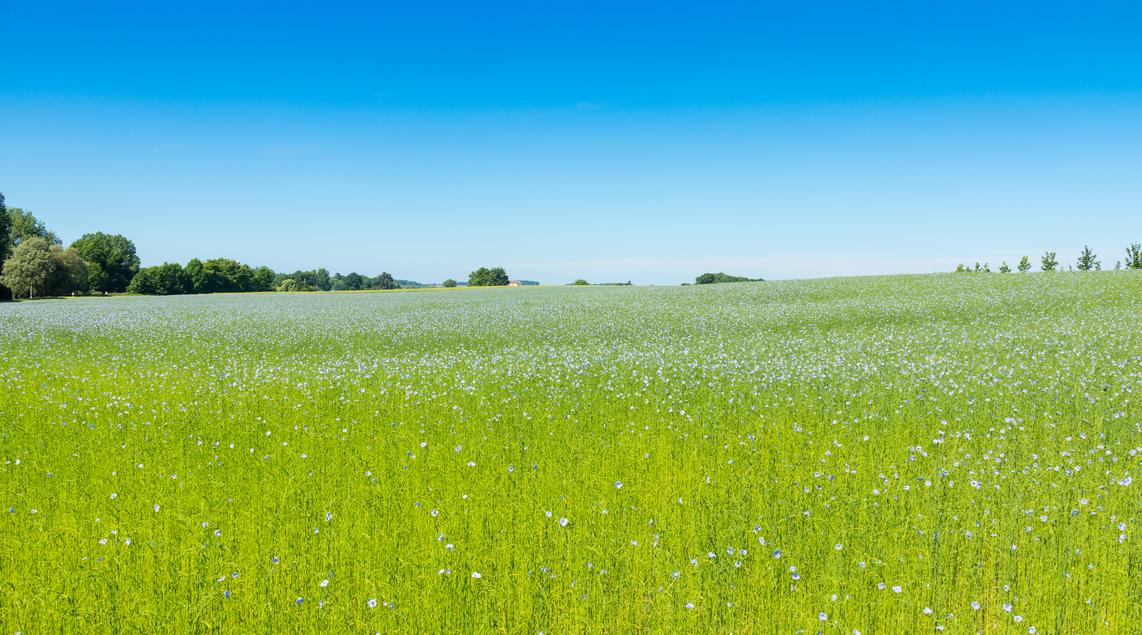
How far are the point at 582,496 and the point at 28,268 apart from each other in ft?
303

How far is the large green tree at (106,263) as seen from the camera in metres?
96.7

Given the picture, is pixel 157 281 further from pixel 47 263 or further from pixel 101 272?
pixel 47 263

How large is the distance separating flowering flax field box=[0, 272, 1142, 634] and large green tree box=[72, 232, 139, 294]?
107 m

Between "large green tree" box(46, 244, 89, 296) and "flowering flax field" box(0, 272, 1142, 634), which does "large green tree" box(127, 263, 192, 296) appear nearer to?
"large green tree" box(46, 244, 89, 296)

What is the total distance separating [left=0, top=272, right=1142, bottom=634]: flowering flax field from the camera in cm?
445

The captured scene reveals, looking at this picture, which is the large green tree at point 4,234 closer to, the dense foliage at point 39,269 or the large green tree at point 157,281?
the dense foliage at point 39,269

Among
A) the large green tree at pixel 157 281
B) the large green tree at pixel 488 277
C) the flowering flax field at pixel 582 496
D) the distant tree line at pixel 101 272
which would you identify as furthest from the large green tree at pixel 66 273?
the flowering flax field at pixel 582 496

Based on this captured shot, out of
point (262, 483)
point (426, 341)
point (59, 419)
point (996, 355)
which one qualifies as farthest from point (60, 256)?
point (996, 355)

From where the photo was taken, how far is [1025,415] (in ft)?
29.2

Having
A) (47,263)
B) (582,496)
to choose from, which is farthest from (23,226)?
(582,496)

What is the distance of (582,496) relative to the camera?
6.23 metres

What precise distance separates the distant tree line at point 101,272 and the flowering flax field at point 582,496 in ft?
263

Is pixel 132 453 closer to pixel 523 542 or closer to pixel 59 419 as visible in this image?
pixel 59 419

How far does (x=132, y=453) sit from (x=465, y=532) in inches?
221
